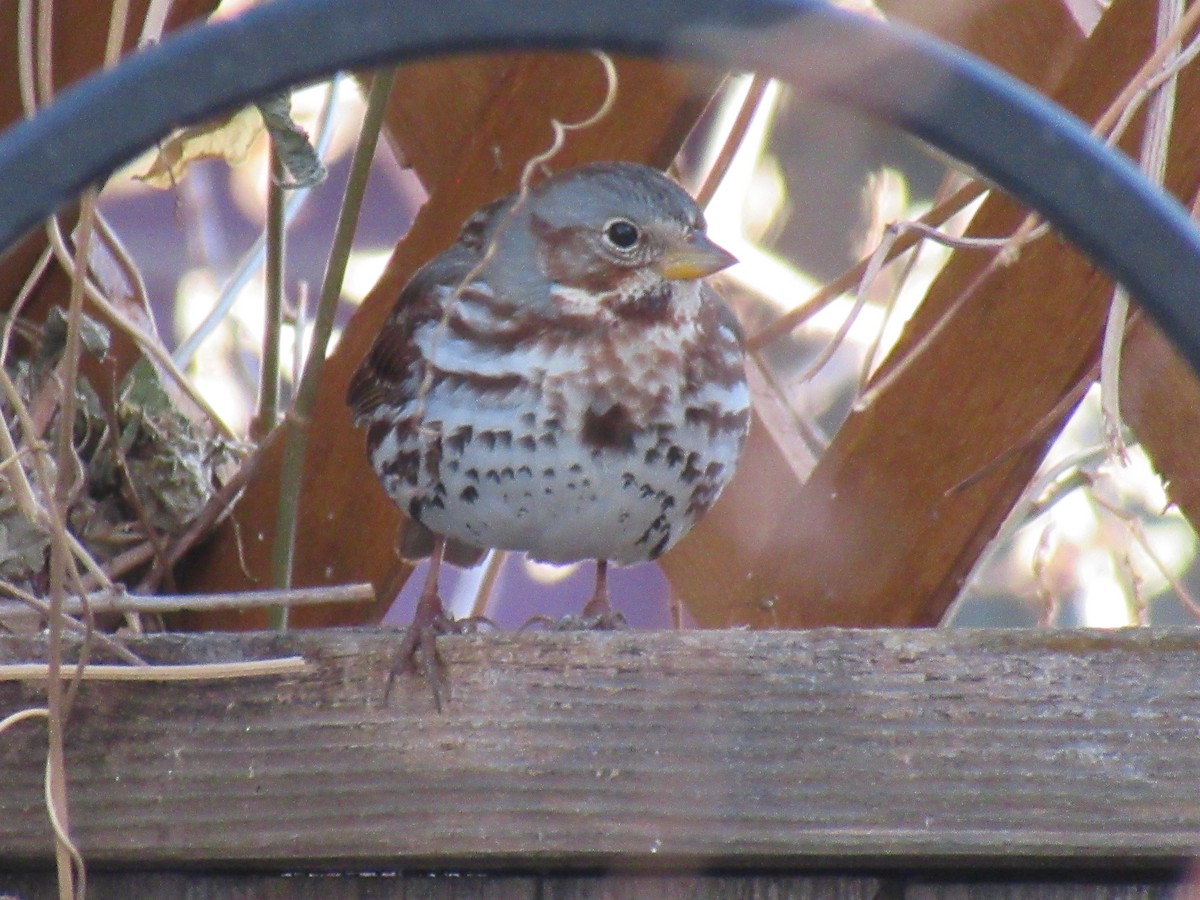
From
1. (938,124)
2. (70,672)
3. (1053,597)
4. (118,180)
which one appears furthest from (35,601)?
(118,180)

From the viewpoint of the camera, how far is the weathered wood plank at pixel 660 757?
4.00 ft

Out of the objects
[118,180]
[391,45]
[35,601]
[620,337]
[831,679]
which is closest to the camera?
[391,45]

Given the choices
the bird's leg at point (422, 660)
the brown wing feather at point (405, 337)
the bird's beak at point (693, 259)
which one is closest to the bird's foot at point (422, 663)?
the bird's leg at point (422, 660)

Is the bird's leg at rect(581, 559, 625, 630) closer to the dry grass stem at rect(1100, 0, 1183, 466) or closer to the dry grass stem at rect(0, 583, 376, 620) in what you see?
the dry grass stem at rect(0, 583, 376, 620)

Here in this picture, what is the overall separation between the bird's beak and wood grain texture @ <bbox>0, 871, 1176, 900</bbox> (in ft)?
2.88

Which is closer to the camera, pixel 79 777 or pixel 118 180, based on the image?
pixel 79 777

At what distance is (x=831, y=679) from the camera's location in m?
1.25

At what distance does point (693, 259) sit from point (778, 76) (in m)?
1.28

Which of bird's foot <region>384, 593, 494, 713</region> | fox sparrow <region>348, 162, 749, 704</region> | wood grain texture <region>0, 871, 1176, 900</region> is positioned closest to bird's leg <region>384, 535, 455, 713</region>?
bird's foot <region>384, 593, 494, 713</region>

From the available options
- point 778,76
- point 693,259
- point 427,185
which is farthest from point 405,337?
point 778,76

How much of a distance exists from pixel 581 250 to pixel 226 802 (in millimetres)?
980

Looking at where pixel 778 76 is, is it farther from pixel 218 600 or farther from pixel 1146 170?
pixel 218 600

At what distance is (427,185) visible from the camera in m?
2.03

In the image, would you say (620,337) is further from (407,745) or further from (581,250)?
(407,745)
